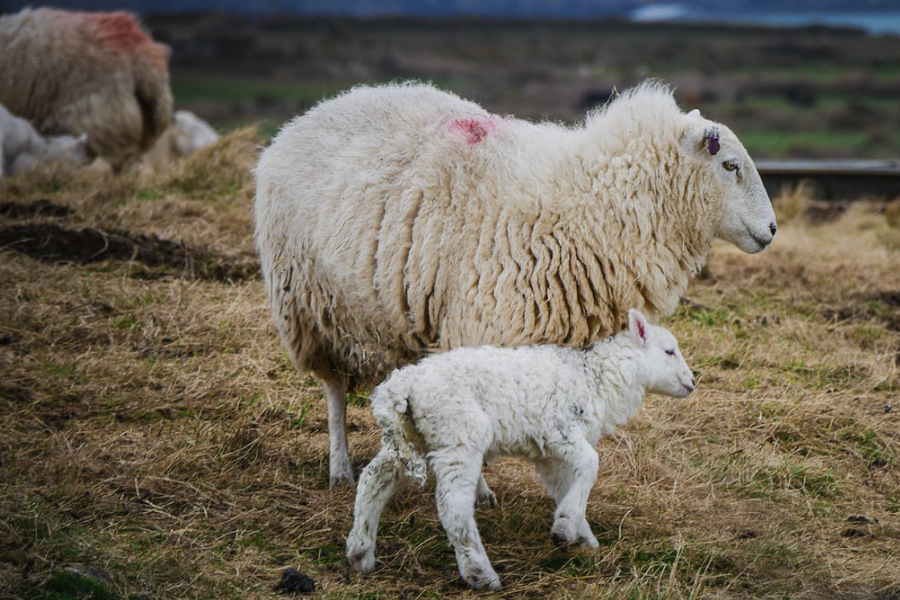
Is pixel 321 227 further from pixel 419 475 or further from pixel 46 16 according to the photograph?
pixel 46 16

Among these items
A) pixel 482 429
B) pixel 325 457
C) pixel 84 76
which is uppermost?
pixel 482 429

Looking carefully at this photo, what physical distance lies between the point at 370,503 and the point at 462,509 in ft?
1.37

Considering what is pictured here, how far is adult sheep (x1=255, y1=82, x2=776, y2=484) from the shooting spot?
5148 mm

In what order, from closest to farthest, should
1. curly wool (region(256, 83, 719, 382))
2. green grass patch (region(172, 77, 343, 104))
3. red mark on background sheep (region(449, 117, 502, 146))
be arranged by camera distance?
curly wool (region(256, 83, 719, 382)) < red mark on background sheep (region(449, 117, 502, 146)) < green grass patch (region(172, 77, 343, 104))

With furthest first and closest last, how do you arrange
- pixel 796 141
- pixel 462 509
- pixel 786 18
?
pixel 786 18
pixel 796 141
pixel 462 509

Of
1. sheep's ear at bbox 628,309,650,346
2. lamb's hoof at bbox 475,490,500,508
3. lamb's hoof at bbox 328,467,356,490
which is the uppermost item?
sheep's ear at bbox 628,309,650,346

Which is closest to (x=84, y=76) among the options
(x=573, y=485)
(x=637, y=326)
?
(x=637, y=326)

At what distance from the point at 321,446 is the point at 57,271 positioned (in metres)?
3.00

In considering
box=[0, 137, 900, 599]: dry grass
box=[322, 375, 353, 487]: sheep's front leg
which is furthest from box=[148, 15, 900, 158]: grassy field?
box=[322, 375, 353, 487]: sheep's front leg

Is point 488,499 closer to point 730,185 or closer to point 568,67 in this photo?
point 730,185

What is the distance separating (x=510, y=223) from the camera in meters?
5.19

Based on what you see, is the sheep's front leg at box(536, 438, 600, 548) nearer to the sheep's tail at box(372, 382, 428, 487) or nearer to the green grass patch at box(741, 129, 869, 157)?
the sheep's tail at box(372, 382, 428, 487)

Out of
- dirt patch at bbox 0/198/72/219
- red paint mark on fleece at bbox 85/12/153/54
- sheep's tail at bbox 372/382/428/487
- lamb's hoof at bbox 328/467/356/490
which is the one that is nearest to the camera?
sheep's tail at bbox 372/382/428/487

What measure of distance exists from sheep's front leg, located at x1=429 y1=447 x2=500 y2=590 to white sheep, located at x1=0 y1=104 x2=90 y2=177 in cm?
809
